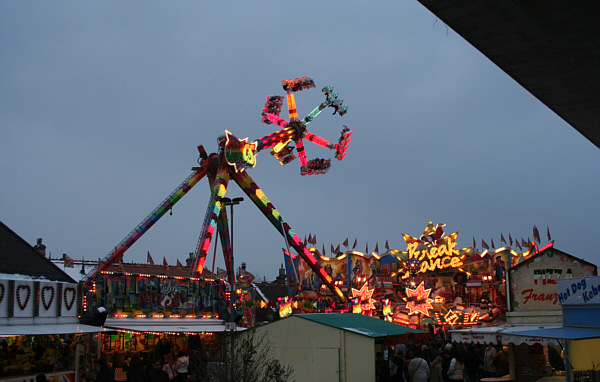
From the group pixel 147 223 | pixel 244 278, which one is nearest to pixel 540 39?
pixel 147 223

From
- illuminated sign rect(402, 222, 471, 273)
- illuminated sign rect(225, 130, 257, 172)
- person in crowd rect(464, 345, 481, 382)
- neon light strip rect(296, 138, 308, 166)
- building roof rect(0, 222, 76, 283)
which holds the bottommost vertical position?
person in crowd rect(464, 345, 481, 382)

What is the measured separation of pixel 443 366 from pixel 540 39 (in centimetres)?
1547

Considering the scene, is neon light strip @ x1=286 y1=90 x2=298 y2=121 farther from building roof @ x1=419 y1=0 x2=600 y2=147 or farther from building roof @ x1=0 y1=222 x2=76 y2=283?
building roof @ x1=419 y1=0 x2=600 y2=147

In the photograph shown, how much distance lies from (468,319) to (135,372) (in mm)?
31459

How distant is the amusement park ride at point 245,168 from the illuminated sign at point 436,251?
23.2 feet

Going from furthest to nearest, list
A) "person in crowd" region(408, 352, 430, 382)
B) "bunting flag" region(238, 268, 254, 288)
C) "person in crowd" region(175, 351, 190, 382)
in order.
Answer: "bunting flag" region(238, 268, 254, 288)
"person in crowd" region(175, 351, 190, 382)
"person in crowd" region(408, 352, 430, 382)

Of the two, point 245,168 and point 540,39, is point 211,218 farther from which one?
point 540,39

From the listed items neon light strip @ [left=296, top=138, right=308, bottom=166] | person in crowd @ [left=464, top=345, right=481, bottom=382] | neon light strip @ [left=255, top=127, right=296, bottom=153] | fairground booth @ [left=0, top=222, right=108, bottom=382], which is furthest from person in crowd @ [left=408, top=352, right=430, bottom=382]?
neon light strip @ [left=296, top=138, right=308, bottom=166]

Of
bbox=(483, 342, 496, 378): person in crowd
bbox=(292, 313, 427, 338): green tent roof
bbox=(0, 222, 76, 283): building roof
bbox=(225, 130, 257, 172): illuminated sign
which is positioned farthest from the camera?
bbox=(225, 130, 257, 172): illuminated sign

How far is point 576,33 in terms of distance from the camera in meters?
6.23

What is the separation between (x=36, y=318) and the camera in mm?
16203

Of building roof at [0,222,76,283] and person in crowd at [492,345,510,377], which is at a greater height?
building roof at [0,222,76,283]

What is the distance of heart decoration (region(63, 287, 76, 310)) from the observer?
17.3 metres

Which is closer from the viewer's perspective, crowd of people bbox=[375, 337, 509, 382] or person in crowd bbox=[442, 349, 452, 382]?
crowd of people bbox=[375, 337, 509, 382]
